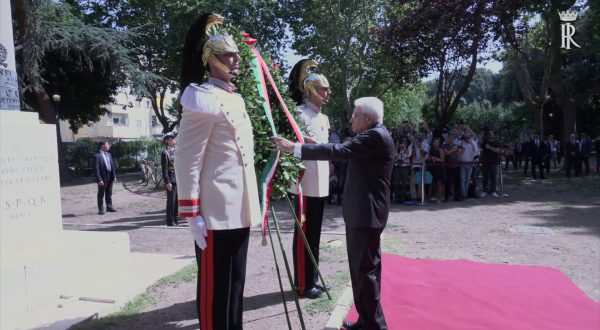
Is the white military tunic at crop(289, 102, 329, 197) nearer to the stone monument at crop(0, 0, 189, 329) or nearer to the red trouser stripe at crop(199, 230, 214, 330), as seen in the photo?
the red trouser stripe at crop(199, 230, 214, 330)

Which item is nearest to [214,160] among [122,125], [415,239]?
[415,239]

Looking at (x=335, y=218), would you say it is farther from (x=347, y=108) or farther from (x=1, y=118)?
(x=347, y=108)

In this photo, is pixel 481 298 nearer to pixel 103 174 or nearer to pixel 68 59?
pixel 103 174

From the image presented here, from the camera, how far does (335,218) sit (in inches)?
388

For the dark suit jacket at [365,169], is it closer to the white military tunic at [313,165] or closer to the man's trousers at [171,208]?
the white military tunic at [313,165]

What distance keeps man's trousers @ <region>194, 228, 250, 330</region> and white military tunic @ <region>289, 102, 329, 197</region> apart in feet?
5.13

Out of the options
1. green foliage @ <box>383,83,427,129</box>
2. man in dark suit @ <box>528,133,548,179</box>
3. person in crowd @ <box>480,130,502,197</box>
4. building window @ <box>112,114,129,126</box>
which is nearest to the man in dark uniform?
person in crowd @ <box>480,130,502,197</box>

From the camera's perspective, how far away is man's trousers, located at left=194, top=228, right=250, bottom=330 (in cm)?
314

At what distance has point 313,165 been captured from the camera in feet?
15.7

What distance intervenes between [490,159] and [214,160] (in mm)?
11229

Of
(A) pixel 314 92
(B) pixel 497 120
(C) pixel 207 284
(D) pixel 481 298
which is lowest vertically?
(D) pixel 481 298

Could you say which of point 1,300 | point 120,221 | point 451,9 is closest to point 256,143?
point 1,300

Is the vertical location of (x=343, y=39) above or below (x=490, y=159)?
above

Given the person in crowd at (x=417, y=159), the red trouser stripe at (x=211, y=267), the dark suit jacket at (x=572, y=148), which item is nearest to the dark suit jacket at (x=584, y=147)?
the dark suit jacket at (x=572, y=148)
